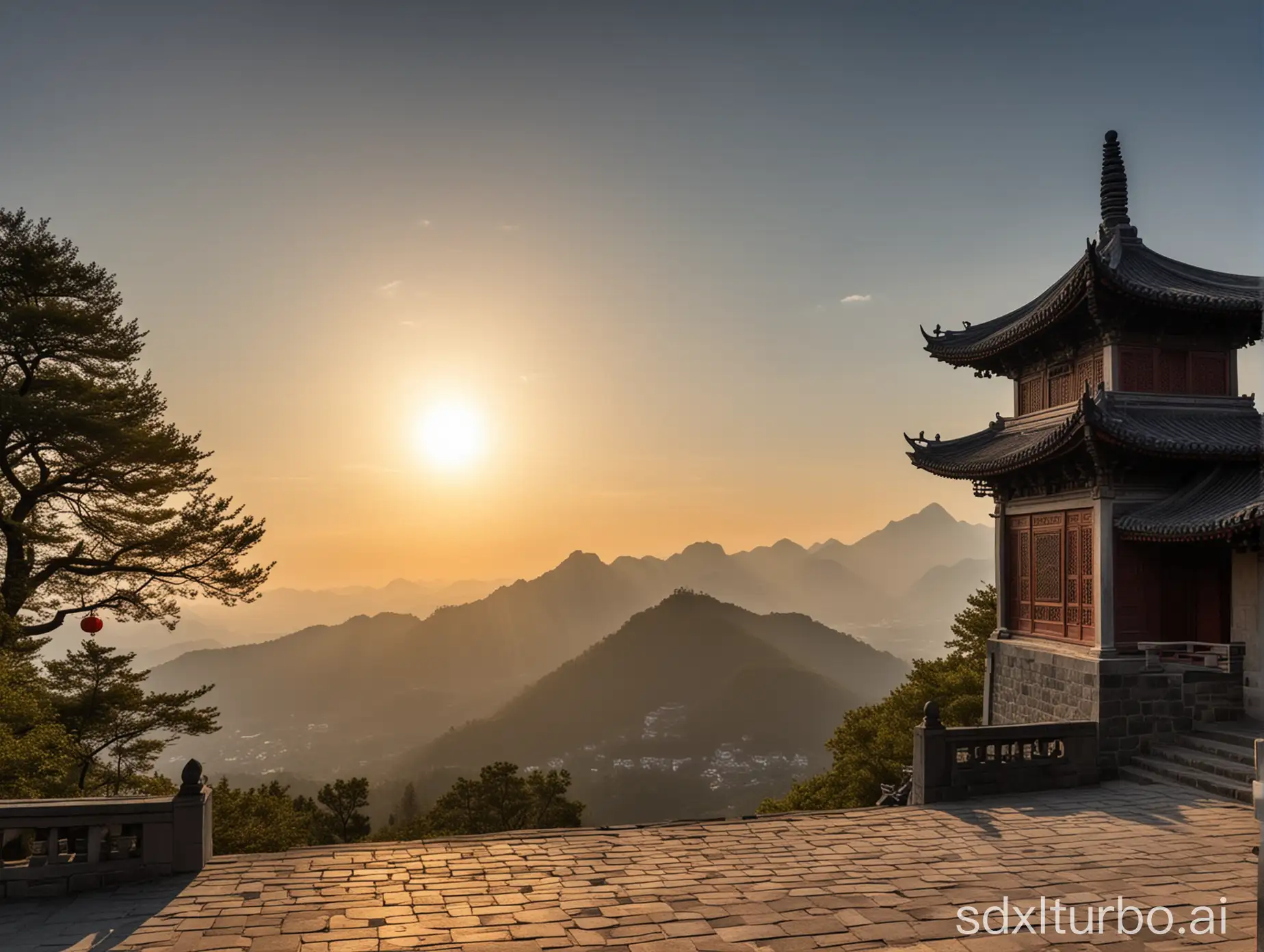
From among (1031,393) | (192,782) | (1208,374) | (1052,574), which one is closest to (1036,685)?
(1052,574)

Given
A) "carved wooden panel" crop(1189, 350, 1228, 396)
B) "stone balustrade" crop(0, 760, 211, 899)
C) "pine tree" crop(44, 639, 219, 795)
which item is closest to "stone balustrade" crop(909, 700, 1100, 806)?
"carved wooden panel" crop(1189, 350, 1228, 396)

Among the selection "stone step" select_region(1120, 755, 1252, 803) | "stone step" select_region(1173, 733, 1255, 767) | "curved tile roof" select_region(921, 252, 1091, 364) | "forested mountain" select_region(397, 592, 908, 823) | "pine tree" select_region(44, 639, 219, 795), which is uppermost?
"curved tile roof" select_region(921, 252, 1091, 364)

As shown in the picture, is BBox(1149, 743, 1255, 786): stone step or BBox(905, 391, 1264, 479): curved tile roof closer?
BBox(1149, 743, 1255, 786): stone step

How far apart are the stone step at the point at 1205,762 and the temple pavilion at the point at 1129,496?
1.52 feet

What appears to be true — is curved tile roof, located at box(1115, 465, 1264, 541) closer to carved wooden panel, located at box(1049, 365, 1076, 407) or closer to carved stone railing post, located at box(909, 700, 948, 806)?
carved wooden panel, located at box(1049, 365, 1076, 407)

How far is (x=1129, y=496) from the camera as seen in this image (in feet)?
49.0

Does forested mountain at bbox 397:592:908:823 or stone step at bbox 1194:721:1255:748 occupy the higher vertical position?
stone step at bbox 1194:721:1255:748

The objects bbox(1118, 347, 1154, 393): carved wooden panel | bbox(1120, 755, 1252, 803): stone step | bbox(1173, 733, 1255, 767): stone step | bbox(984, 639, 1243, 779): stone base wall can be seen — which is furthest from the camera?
bbox(1118, 347, 1154, 393): carved wooden panel

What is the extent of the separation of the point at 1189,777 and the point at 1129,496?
494 centimetres

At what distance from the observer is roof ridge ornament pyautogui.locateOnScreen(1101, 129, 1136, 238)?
18.1 metres

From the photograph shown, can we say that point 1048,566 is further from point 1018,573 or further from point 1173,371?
point 1173,371

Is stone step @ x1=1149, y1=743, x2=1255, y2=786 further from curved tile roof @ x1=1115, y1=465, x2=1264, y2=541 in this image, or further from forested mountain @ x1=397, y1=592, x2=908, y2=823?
forested mountain @ x1=397, y1=592, x2=908, y2=823

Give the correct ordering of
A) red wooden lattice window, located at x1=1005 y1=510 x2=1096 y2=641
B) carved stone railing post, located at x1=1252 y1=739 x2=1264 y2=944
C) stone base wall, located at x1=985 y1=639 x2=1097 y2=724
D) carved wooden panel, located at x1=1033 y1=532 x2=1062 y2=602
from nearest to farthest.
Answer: carved stone railing post, located at x1=1252 y1=739 x2=1264 y2=944, stone base wall, located at x1=985 y1=639 x2=1097 y2=724, red wooden lattice window, located at x1=1005 y1=510 x2=1096 y2=641, carved wooden panel, located at x1=1033 y1=532 x2=1062 y2=602

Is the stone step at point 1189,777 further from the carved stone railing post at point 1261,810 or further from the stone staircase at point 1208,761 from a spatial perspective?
the carved stone railing post at point 1261,810
